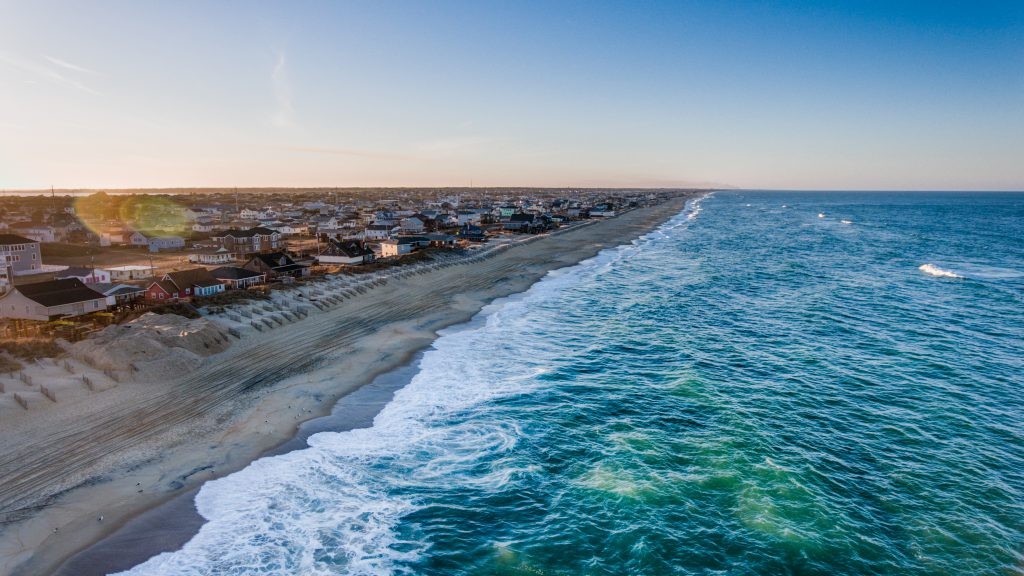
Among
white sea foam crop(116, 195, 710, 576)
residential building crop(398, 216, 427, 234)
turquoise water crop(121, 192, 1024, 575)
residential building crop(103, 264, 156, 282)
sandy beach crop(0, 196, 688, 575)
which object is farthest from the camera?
residential building crop(398, 216, 427, 234)

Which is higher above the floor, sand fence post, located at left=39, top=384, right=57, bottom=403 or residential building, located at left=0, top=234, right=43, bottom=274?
residential building, located at left=0, top=234, right=43, bottom=274

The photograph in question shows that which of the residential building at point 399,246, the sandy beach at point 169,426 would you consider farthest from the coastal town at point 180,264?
the sandy beach at point 169,426

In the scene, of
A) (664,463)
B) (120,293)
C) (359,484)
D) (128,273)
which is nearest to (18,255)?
(128,273)

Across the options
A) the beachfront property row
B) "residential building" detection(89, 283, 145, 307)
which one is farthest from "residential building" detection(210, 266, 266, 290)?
"residential building" detection(89, 283, 145, 307)

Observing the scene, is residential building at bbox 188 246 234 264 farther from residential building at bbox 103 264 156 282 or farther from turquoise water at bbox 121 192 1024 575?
turquoise water at bbox 121 192 1024 575

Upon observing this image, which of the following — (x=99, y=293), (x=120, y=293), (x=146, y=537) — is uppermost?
(x=99, y=293)

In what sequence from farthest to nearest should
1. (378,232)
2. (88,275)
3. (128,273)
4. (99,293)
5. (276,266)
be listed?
(378,232) → (128,273) → (276,266) → (88,275) → (99,293)

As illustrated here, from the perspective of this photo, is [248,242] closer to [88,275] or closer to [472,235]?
[88,275]

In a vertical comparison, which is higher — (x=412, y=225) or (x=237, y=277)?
(x=412, y=225)
